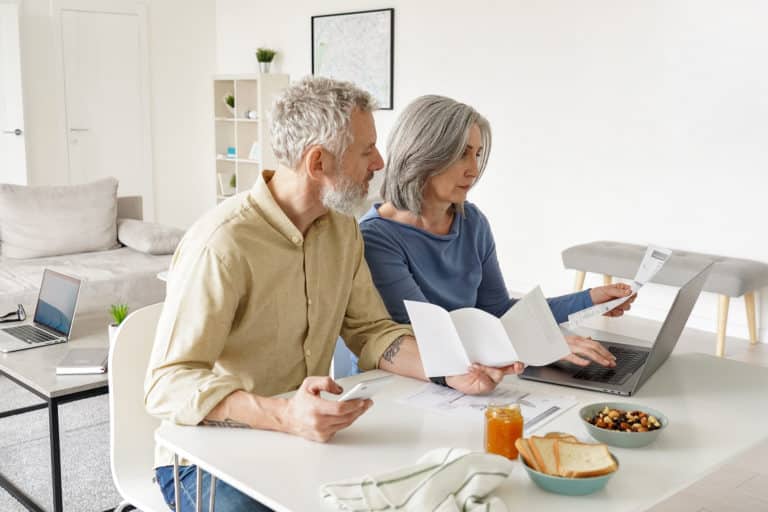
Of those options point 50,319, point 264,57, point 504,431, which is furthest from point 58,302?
point 264,57

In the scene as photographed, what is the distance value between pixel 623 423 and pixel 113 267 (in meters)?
3.45

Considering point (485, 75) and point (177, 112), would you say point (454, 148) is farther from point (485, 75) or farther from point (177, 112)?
point (177, 112)

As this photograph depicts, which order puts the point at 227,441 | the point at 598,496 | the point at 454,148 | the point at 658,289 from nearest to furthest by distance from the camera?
the point at 598,496 → the point at 227,441 → the point at 454,148 → the point at 658,289

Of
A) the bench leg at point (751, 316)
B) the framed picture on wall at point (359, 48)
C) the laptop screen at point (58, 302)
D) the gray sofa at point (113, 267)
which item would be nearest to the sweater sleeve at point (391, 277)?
the laptop screen at point (58, 302)

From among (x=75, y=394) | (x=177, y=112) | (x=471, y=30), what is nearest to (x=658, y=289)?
(x=471, y=30)

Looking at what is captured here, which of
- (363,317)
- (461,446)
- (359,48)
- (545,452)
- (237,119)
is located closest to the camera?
(545,452)

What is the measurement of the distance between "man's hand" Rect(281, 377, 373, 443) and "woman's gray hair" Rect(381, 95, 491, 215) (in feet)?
2.69

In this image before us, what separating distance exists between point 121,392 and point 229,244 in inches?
17.4

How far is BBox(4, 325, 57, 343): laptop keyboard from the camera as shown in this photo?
2.88 m

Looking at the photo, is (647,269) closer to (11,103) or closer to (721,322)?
(721,322)

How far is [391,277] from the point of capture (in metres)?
2.11

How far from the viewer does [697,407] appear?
170 centimetres

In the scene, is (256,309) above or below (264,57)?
below

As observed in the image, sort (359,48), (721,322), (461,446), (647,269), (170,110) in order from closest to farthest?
(461,446), (647,269), (721,322), (359,48), (170,110)
